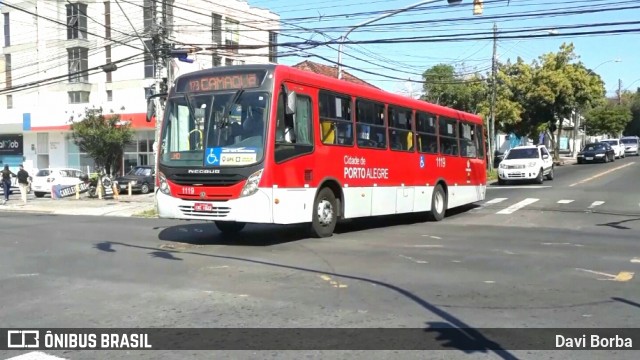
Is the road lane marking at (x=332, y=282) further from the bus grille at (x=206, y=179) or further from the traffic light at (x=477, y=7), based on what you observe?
the traffic light at (x=477, y=7)

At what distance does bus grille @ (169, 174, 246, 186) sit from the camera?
10.8 meters

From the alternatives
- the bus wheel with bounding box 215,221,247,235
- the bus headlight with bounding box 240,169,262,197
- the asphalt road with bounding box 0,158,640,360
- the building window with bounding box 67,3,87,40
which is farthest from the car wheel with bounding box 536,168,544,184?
the building window with bounding box 67,3,87,40

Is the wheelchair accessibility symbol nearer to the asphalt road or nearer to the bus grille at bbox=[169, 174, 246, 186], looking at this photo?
the bus grille at bbox=[169, 174, 246, 186]

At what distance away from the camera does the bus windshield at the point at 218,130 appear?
35.7 ft

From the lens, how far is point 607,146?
1842 inches

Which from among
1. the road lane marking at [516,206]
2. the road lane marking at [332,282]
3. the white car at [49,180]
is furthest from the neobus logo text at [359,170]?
the white car at [49,180]

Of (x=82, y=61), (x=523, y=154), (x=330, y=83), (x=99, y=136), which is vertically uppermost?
(x=82, y=61)

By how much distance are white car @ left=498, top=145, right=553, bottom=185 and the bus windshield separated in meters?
20.5

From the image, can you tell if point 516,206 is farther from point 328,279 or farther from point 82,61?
point 82,61

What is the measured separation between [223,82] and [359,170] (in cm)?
371

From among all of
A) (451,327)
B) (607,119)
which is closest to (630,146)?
(607,119)

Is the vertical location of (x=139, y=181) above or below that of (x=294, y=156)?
below

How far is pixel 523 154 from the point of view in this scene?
29672 millimetres

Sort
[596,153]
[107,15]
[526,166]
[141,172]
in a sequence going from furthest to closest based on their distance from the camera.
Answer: [107,15], [596,153], [141,172], [526,166]
